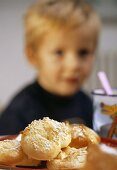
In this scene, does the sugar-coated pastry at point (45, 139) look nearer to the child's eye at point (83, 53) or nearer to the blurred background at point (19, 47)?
the child's eye at point (83, 53)

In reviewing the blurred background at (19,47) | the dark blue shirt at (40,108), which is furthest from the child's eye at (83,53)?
the blurred background at (19,47)

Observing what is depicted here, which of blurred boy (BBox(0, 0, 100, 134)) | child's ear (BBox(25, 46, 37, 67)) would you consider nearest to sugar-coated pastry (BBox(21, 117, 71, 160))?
blurred boy (BBox(0, 0, 100, 134))

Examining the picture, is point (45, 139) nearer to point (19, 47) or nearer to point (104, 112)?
point (104, 112)

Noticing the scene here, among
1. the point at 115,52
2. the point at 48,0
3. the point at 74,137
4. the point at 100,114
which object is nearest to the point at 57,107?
the point at 48,0

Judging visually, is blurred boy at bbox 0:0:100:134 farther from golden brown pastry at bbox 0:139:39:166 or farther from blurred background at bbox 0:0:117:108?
blurred background at bbox 0:0:117:108

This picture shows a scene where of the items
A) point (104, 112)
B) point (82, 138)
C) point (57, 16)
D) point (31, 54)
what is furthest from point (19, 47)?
point (82, 138)
